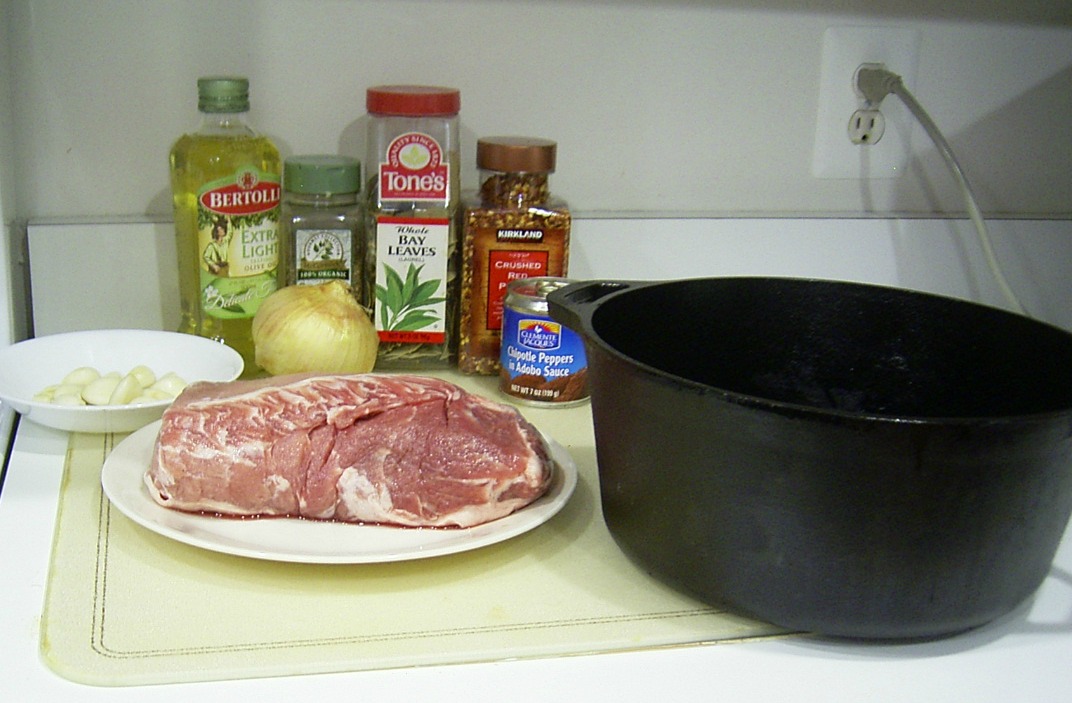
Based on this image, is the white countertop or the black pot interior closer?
the white countertop

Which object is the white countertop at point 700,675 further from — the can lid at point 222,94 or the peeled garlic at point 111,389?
the can lid at point 222,94

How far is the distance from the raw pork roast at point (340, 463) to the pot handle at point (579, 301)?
0.10 m

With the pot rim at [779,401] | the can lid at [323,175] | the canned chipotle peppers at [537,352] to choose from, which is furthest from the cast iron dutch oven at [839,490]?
the can lid at [323,175]

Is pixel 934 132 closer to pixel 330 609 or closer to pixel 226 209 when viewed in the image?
pixel 226 209

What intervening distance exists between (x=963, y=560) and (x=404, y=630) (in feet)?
1.01

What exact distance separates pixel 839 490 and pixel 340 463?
0.33 m

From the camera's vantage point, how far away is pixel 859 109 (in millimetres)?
1166

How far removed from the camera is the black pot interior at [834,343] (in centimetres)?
74

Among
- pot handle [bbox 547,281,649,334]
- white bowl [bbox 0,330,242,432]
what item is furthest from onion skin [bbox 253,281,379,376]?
pot handle [bbox 547,281,649,334]

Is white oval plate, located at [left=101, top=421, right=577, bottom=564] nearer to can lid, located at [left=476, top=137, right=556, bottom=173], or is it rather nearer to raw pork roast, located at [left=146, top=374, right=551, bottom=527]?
raw pork roast, located at [left=146, top=374, right=551, bottom=527]

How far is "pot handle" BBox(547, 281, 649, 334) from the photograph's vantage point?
2.25ft

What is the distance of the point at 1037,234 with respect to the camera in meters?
1.23

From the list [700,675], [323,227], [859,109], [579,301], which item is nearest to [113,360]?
[323,227]

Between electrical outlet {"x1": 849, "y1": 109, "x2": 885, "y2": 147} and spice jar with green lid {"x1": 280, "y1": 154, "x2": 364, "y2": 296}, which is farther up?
electrical outlet {"x1": 849, "y1": 109, "x2": 885, "y2": 147}
